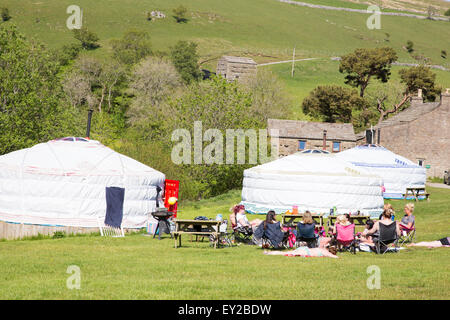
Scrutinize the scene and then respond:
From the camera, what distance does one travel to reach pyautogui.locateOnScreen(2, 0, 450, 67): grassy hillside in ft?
340

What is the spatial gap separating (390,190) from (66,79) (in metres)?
44.9

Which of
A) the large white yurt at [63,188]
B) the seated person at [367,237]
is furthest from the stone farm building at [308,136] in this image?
the seated person at [367,237]

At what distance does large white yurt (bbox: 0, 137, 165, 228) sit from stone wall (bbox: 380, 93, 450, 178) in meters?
32.6

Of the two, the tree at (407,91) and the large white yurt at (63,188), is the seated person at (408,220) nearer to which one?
the large white yurt at (63,188)

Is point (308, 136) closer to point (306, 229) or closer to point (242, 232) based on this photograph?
point (242, 232)

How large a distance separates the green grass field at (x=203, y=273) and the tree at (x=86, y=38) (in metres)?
83.3

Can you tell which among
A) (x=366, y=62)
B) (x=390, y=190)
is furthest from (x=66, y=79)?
(x=390, y=190)

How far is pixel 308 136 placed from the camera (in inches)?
2173

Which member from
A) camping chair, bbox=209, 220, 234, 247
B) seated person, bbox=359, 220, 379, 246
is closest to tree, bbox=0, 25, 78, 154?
camping chair, bbox=209, 220, 234, 247

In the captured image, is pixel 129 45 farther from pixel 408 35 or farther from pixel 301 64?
pixel 408 35

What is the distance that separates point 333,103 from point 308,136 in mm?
10333

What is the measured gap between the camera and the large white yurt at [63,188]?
1919 centimetres

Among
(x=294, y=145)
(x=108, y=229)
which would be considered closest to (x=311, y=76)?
(x=294, y=145)

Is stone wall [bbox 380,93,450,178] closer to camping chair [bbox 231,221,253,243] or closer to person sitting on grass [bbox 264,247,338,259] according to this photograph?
camping chair [bbox 231,221,253,243]
